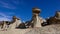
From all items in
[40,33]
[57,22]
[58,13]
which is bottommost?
[40,33]

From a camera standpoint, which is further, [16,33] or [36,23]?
[36,23]

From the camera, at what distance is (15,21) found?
38375 mm

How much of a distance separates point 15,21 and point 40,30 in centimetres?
1527

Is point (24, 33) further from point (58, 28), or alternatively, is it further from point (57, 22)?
point (57, 22)

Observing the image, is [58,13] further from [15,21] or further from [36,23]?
[15,21]

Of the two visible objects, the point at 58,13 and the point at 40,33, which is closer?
the point at 40,33

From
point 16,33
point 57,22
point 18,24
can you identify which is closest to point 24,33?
point 16,33

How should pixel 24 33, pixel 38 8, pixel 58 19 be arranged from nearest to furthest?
pixel 24 33 → pixel 58 19 → pixel 38 8

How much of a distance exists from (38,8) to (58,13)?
4.21 m

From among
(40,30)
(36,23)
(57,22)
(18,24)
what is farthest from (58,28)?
(18,24)

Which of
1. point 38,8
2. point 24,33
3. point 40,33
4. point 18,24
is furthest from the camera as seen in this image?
point 18,24

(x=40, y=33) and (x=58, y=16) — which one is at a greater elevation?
(x=58, y=16)

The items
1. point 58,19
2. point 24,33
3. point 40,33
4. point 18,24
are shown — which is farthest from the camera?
point 18,24

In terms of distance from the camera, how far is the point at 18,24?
37312 millimetres
